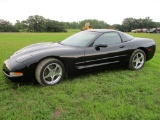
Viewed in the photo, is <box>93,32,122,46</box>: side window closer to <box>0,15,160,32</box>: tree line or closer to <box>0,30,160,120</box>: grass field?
<box>0,30,160,120</box>: grass field

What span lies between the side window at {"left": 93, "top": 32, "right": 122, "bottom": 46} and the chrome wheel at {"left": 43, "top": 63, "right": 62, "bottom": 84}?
3.83 ft

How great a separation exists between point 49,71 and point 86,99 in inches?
43.3

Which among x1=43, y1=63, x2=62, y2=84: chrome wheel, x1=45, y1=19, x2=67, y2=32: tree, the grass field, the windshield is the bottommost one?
the grass field

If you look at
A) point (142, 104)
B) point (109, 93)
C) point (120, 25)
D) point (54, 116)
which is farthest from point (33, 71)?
point (120, 25)

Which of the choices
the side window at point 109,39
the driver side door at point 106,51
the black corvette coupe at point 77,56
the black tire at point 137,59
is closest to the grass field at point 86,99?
the black corvette coupe at point 77,56

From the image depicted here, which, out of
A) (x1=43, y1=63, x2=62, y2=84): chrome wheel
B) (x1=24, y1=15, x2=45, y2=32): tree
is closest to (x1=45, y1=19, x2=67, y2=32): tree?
(x1=24, y1=15, x2=45, y2=32): tree

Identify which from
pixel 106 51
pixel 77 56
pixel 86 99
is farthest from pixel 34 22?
pixel 86 99

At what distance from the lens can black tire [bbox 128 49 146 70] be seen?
17.3 feet

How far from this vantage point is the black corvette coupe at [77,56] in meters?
3.81

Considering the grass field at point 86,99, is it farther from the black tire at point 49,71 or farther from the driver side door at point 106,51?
the driver side door at point 106,51

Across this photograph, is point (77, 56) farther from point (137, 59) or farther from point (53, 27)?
point (53, 27)

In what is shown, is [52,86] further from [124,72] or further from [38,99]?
[124,72]

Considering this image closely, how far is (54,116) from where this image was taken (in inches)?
110

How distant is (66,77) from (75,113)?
1494mm
